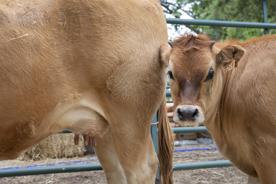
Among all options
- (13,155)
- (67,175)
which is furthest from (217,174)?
(13,155)

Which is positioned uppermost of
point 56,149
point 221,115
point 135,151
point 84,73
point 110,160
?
point 84,73

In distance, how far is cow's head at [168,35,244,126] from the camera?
10.6 ft

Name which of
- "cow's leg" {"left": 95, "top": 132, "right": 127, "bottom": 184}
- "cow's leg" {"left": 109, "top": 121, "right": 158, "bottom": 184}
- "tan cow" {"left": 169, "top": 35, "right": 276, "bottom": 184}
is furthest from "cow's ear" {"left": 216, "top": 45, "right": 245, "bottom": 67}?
"cow's leg" {"left": 95, "top": 132, "right": 127, "bottom": 184}

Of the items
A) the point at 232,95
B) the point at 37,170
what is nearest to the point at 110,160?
the point at 37,170

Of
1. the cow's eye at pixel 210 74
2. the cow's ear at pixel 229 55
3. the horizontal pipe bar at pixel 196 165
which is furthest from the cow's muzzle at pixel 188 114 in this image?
the horizontal pipe bar at pixel 196 165

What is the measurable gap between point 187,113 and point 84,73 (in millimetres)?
966

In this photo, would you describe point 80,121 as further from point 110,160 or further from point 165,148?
point 165,148

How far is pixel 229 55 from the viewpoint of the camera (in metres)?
3.46

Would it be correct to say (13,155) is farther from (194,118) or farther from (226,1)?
(226,1)

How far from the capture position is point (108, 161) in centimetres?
329

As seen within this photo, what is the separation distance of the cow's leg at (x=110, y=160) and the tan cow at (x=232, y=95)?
57 cm

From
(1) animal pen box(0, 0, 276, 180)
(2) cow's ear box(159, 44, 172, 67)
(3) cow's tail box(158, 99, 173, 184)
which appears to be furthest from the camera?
(1) animal pen box(0, 0, 276, 180)

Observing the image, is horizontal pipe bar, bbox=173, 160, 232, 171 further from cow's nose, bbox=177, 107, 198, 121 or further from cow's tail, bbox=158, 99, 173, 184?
cow's nose, bbox=177, 107, 198, 121

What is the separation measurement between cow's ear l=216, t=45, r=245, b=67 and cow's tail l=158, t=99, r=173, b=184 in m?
0.68
